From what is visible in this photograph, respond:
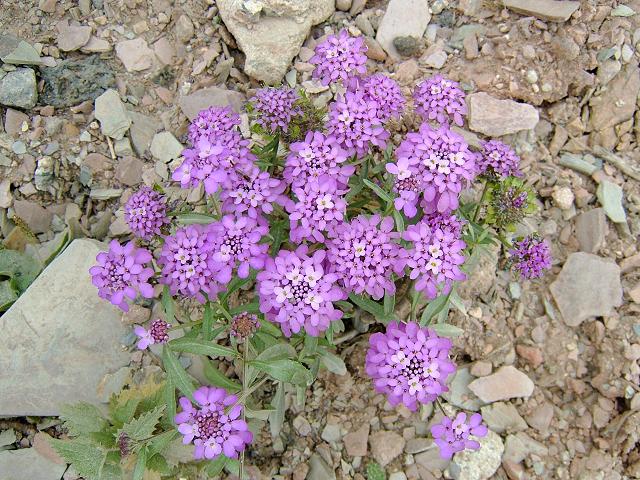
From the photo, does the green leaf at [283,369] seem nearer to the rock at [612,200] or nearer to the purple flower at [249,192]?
the purple flower at [249,192]

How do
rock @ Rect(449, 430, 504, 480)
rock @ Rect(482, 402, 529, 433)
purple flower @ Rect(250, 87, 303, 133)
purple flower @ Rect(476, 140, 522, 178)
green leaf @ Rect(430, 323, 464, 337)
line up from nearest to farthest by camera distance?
purple flower @ Rect(250, 87, 303, 133) → purple flower @ Rect(476, 140, 522, 178) → green leaf @ Rect(430, 323, 464, 337) → rock @ Rect(449, 430, 504, 480) → rock @ Rect(482, 402, 529, 433)

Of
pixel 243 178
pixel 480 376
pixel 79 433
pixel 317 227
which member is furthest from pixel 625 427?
pixel 79 433

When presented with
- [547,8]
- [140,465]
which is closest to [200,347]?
[140,465]

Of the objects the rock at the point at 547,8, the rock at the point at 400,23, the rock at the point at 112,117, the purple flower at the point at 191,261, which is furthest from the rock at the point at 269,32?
the purple flower at the point at 191,261

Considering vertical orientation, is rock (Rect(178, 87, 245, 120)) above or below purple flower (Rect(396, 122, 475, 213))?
below

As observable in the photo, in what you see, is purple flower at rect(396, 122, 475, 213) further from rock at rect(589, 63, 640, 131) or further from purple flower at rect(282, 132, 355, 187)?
rock at rect(589, 63, 640, 131)

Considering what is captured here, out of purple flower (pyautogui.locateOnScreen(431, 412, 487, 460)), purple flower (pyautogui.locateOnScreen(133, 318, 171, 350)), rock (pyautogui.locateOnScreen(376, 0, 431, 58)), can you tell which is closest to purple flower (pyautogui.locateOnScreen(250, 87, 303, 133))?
Result: purple flower (pyautogui.locateOnScreen(133, 318, 171, 350))

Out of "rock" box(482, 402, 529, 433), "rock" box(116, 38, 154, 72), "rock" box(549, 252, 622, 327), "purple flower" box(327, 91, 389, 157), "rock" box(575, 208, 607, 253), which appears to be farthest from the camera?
"rock" box(116, 38, 154, 72)
